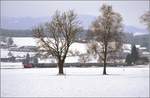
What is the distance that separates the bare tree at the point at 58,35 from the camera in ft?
156

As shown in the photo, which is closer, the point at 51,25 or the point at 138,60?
the point at 51,25

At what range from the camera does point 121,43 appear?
48.3 metres

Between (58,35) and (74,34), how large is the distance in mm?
2519

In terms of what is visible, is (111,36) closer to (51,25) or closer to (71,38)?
(71,38)

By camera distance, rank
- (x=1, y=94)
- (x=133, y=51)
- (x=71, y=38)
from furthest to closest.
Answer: (x=133, y=51) → (x=71, y=38) → (x=1, y=94)

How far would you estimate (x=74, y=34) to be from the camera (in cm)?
4794

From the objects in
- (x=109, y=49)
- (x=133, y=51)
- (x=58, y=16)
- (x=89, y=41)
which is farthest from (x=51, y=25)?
(x=133, y=51)

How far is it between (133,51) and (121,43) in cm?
8789

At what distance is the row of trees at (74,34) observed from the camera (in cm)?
4772

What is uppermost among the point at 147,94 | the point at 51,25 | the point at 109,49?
the point at 51,25

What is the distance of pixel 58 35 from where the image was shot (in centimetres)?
4822

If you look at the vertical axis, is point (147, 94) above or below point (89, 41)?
below

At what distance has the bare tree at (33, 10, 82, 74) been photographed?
47.5 m

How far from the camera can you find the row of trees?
157 ft
